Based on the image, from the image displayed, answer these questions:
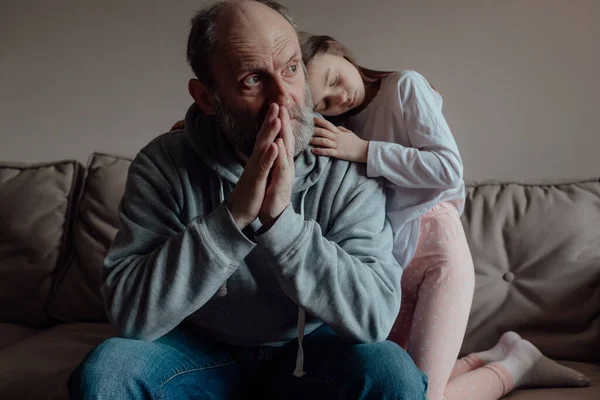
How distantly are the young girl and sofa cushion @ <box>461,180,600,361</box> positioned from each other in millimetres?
145

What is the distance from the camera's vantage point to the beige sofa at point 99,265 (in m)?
1.59

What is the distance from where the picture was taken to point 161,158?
49.8 inches

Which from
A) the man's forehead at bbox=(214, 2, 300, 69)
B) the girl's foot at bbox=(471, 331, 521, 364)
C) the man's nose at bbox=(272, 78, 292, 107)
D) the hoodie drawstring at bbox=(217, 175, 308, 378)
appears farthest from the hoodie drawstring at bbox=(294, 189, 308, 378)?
the girl's foot at bbox=(471, 331, 521, 364)

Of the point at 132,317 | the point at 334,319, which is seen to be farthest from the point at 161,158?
the point at 334,319

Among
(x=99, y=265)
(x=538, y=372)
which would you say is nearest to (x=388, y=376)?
(x=538, y=372)

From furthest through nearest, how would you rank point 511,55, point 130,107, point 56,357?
point 130,107
point 511,55
point 56,357

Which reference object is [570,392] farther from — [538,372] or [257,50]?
[257,50]

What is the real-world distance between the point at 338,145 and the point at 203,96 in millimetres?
331

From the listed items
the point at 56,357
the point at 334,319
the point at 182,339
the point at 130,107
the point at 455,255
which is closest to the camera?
the point at 334,319

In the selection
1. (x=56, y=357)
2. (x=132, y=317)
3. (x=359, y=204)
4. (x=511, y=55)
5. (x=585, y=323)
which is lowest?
(x=56, y=357)

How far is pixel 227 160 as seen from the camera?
1.25m

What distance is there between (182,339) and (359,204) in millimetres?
475

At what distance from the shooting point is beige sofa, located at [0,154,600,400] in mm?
1586

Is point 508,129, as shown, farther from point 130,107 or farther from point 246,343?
point 130,107
